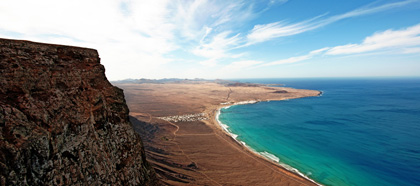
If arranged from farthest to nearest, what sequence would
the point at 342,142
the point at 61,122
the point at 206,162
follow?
the point at 342,142, the point at 206,162, the point at 61,122

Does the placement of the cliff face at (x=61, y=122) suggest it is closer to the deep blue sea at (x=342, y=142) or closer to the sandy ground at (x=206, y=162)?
the sandy ground at (x=206, y=162)

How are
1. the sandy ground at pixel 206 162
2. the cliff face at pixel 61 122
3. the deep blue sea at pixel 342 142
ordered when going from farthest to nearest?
the deep blue sea at pixel 342 142, the sandy ground at pixel 206 162, the cliff face at pixel 61 122

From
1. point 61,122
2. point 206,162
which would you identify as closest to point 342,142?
point 206,162

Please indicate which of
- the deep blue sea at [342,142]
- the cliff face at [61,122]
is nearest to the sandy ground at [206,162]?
the deep blue sea at [342,142]

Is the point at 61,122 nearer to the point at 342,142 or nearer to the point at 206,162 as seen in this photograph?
the point at 206,162

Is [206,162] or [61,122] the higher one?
[61,122]

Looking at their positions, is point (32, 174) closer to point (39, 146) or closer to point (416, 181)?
point (39, 146)

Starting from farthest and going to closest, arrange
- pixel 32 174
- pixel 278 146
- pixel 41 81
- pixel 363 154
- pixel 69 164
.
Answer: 1. pixel 278 146
2. pixel 363 154
3. pixel 41 81
4. pixel 69 164
5. pixel 32 174

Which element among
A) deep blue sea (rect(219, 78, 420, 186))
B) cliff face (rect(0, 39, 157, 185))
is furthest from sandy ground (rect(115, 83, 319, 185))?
cliff face (rect(0, 39, 157, 185))

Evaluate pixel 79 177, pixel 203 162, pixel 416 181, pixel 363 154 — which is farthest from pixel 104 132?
pixel 363 154
